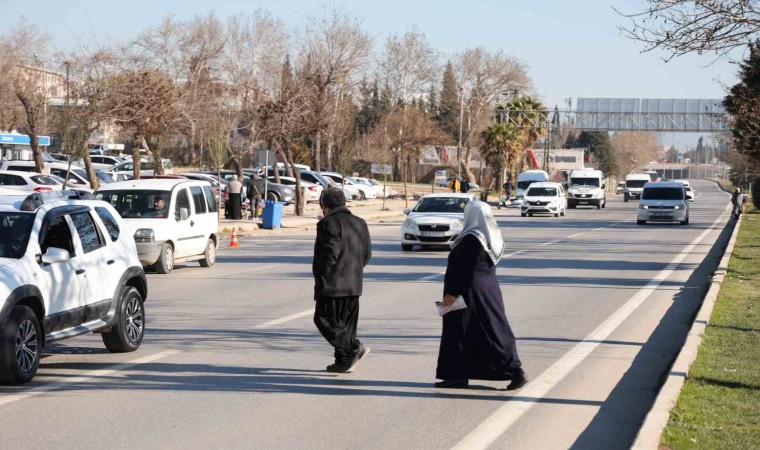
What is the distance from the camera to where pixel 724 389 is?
913 centimetres

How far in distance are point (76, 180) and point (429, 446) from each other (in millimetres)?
43500

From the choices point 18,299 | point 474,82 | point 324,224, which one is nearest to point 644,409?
point 324,224

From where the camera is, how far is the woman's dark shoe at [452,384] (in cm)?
923

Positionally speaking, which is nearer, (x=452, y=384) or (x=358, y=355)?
(x=452, y=384)

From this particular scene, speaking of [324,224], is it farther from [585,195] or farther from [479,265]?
[585,195]

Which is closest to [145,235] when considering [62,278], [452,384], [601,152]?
[62,278]

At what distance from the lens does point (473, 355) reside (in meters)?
9.09

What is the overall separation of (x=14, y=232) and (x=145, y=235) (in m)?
10.4

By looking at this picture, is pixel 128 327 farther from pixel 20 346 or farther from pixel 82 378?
→ pixel 20 346

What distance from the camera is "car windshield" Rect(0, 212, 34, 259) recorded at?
970 centimetres

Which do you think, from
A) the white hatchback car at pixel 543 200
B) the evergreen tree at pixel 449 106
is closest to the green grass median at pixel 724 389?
the white hatchback car at pixel 543 200

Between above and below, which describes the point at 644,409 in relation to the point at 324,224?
below

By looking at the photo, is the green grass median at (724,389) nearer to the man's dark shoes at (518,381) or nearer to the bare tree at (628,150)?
the man's dark shoes at (518,381)

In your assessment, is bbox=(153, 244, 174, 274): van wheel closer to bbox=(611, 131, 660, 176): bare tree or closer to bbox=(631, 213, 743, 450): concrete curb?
bbox=(631, 213, 743, 450): concrete curb
